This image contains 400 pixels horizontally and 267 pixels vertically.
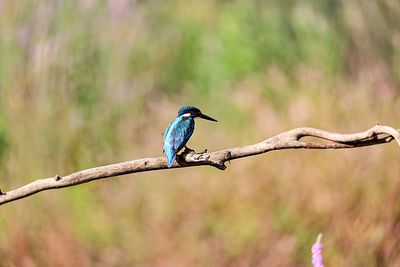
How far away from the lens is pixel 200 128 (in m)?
4.80

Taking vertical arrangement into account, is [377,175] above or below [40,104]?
below

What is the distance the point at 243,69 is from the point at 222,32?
561mm

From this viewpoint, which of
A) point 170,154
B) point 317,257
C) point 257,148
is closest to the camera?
point 257,148

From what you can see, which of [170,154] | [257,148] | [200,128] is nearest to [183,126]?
[170,154]

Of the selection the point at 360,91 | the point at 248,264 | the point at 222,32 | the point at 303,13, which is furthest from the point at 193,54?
the point at 248,264

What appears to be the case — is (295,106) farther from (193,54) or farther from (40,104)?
(193,54)

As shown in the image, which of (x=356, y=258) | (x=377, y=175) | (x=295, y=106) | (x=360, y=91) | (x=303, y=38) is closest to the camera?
(x=356, y=258)

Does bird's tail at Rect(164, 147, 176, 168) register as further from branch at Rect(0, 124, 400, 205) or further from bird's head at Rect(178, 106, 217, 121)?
bird's head at Rect(178, 106, 217, 121)

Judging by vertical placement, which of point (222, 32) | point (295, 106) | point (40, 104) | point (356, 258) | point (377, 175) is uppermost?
point (222, 32)

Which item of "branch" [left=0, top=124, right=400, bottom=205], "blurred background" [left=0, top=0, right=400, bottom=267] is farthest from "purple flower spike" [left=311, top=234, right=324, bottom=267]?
"blurred background" [left=0, top=0, right=400, bottom=267]

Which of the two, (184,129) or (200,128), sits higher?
(200,128)

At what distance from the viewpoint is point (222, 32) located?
6.47 meters

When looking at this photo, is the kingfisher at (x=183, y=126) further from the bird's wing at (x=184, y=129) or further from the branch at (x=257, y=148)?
the branch at (x=257, y=148)

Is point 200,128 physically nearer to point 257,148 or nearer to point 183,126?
point 183,126
